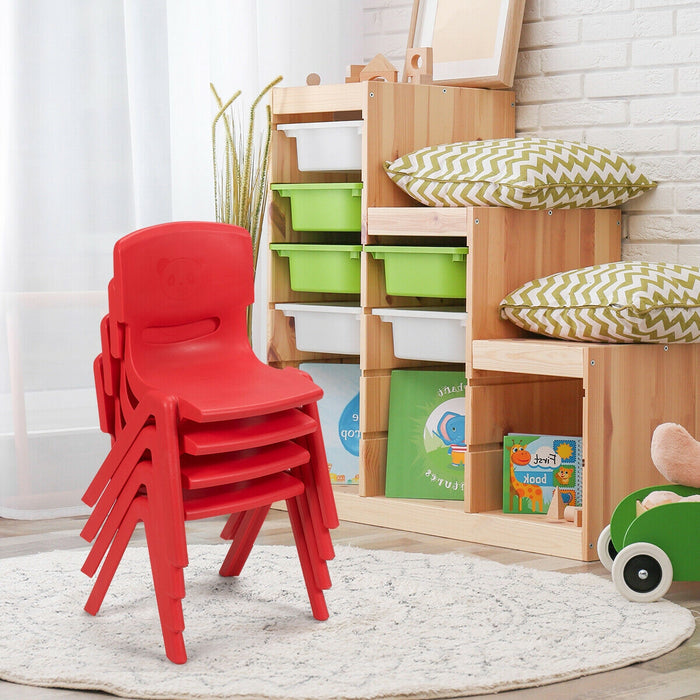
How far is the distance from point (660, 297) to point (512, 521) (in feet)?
1.91

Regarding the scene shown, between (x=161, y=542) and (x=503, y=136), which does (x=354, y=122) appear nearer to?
(x=503, y=136)

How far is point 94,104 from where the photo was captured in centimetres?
299

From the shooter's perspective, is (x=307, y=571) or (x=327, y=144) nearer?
(x=307, y=571)

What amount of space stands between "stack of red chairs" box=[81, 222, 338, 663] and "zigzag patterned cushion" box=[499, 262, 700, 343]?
0.69 m

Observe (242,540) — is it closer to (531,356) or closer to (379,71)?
(531,356)

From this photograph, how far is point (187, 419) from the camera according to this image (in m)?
1.89

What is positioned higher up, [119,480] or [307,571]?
[119,480]

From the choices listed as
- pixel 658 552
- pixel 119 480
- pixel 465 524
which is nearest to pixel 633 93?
pixel 465 524

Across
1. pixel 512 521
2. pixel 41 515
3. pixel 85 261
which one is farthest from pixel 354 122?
pixel 41 515

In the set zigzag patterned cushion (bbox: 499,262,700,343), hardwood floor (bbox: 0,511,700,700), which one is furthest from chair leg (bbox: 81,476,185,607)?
zigzag patterned cushion (bbox: 499,262,700,343)

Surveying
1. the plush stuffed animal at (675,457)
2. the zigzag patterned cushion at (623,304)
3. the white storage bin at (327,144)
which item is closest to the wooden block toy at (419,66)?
the white storage bin at (327,144)

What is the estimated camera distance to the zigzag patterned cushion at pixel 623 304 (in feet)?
8.01

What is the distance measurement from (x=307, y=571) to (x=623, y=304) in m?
0.86

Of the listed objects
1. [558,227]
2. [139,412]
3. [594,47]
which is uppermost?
[594,47]
